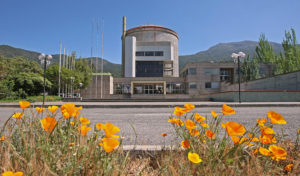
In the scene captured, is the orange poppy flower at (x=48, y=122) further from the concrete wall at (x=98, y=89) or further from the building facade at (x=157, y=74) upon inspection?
the concrete wall at (x=98, y=89)

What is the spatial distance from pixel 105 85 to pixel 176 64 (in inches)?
847

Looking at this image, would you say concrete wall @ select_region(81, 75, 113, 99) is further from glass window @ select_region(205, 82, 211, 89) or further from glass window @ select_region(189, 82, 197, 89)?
glass window @ select_region(205, 82, 211, 89)

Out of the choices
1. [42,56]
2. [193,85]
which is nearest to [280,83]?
[193,85]

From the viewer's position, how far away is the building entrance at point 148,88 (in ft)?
132

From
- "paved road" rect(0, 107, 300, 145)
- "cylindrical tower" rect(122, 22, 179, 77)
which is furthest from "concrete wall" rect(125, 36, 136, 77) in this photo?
"paved road" rect(0, 107, 300, 145)

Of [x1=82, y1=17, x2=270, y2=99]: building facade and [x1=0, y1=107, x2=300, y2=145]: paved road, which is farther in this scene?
[x1=82, y1=17, x2=270, y2=99]: building facade

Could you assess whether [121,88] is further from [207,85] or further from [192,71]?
[207,85]

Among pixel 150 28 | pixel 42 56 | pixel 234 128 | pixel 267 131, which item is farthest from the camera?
pixel 150 28

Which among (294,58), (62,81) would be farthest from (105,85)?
(294,58)

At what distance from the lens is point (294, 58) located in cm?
3316

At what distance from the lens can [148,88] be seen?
133 ft

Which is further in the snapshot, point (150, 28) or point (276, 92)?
point (150, 28)

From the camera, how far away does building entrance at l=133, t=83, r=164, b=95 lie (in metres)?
40.1

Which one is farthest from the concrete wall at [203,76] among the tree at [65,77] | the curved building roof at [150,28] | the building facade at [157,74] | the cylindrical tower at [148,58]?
the tree at [65,77]
